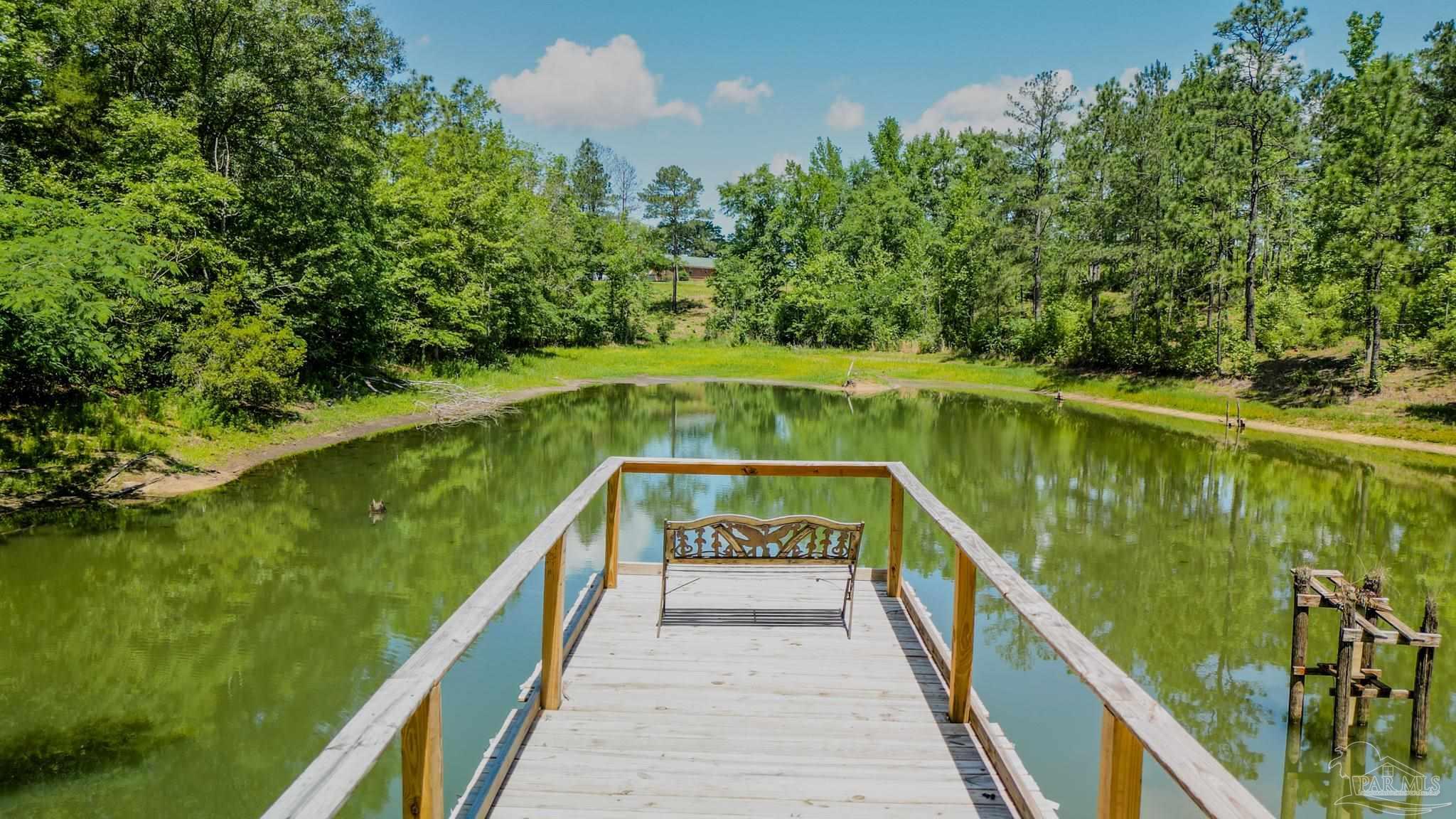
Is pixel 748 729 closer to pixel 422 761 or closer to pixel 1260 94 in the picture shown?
pixel 422 761

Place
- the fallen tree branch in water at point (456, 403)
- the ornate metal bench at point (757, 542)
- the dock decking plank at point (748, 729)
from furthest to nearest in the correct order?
the fallen tree branch in water at point (456, 403) → the ornate metal bench at point (757, 542) → the dock decking plank at point (748, 729)

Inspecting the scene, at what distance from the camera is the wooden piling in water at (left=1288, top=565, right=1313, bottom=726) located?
22.6 feet

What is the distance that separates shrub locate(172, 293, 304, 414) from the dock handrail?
17309 mm

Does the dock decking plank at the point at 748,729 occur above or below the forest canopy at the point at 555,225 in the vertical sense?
below

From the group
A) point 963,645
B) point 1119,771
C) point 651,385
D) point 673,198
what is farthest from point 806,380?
point 673,198

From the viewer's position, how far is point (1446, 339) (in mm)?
24516

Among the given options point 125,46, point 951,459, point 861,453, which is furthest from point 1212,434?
point 125,46

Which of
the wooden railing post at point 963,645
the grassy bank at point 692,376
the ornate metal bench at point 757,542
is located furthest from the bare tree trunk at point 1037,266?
the wooden railing post at point 963,645

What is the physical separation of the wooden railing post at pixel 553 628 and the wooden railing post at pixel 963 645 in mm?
2095

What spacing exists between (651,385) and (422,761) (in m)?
38.7

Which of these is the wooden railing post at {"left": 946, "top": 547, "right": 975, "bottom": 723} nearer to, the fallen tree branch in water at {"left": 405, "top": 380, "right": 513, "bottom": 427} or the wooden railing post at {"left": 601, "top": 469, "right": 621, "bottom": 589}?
the wooden railing post at {"left": 601, "top": 469, "right": 621, "bottom": 589}

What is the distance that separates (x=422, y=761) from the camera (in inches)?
106

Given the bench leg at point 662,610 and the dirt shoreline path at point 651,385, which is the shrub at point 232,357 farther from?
the bench leg at point 662,610

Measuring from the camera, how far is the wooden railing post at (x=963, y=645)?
14.2 ft
